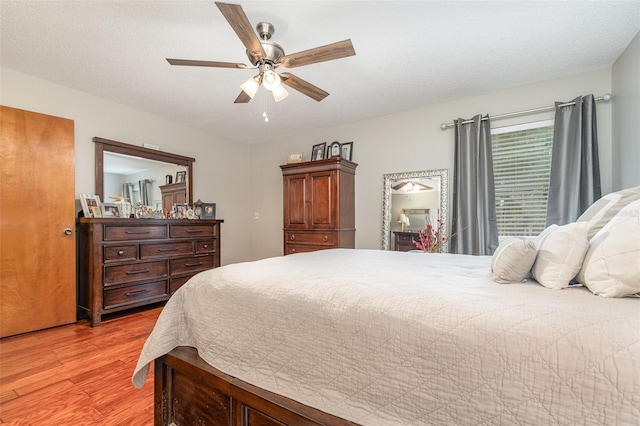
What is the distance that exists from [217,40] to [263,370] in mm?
2350

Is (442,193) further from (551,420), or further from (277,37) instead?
(551,420)

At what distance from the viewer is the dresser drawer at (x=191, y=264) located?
3482mm

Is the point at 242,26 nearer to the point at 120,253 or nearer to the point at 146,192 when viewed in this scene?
the point at 120,253

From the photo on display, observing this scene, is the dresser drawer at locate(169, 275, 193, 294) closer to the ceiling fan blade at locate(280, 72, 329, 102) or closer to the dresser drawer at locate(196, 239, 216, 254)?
the dresser drawer at locate(196, 239, 216, 254)

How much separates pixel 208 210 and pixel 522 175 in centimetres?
402

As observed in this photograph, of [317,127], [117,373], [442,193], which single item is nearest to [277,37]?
[317,127]

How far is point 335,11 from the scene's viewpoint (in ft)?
6.31

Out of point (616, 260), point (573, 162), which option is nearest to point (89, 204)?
point (616, 260)

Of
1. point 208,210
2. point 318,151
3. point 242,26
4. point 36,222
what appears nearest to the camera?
point 242,26

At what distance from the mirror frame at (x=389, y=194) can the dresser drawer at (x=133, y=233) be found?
Answer: 9.06ft

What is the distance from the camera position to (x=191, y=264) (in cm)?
366

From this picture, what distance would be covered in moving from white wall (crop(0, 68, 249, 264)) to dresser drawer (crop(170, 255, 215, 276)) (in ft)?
2.79

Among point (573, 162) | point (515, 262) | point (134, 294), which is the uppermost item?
point (573, 162)

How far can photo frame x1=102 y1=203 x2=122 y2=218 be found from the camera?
3139mm
